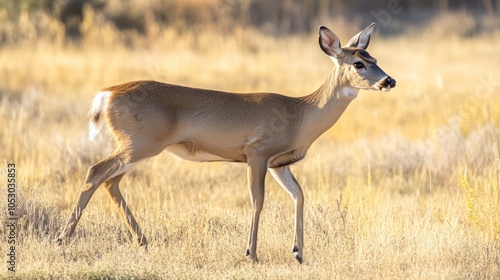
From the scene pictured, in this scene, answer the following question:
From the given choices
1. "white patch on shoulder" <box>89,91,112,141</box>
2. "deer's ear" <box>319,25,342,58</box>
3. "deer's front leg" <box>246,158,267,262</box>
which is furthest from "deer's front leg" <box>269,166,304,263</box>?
"white patch on shoulder" <box>89,91,112,141</box>

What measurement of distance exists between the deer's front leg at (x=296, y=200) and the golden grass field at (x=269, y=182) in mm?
126

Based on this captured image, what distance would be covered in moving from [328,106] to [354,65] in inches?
16.5

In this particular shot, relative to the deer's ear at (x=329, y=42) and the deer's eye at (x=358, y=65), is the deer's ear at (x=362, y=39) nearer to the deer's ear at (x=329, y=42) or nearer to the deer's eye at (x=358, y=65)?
the deer's ear at (x=329, y=42)

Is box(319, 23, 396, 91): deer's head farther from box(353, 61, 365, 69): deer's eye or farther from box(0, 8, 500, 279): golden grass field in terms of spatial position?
box(0, 8, 500, 279): golden grass field

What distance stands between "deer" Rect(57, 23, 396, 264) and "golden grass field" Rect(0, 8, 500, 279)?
0.44 meters

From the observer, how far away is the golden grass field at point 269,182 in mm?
7750

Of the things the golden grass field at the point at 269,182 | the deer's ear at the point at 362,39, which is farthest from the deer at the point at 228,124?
the golden grass field at the point at 269,182

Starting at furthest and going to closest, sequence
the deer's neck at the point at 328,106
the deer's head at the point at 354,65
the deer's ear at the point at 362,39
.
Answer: the deer's ear at the point at 362,39, the deer's neck at the point at 328,106, the deer's head at the point at 354,65

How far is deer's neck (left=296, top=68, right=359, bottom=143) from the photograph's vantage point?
320 inches

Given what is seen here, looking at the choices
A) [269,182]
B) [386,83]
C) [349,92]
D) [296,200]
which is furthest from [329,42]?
[269,182]

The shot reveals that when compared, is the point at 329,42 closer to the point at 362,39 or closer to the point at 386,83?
the point at 362,39

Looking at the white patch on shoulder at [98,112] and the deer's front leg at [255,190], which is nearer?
the deer's front leg at [255,190]

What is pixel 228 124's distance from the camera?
803 cm

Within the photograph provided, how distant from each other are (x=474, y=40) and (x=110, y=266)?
18927 mm
